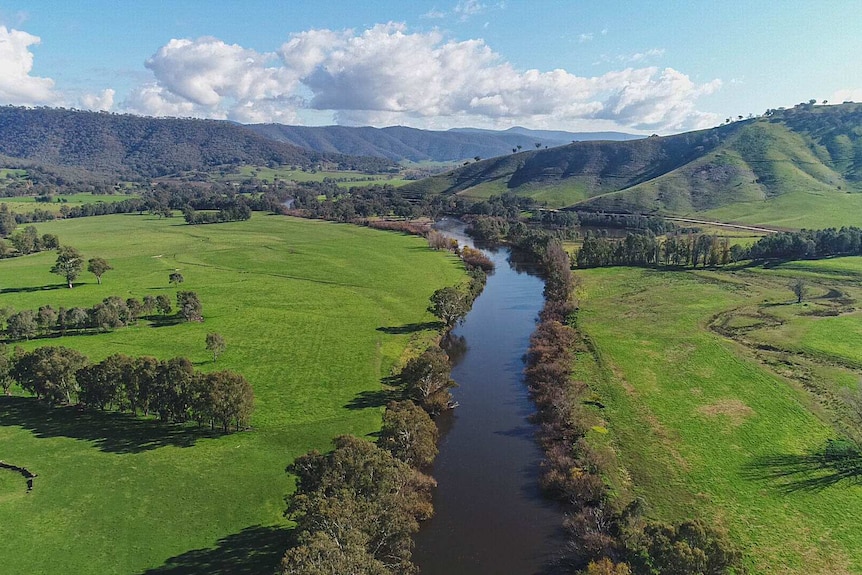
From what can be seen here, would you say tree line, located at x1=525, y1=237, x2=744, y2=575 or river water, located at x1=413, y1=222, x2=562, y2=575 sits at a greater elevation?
tree line, located at x1=525, y1=237, x2=744, y2=575

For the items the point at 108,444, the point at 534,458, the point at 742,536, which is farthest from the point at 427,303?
the point at 742,536

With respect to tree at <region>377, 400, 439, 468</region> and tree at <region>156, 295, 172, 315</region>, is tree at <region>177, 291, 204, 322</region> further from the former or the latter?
tree at <region>377, 400, 439, 468</region>

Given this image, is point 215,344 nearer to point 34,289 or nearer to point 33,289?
point 34,289

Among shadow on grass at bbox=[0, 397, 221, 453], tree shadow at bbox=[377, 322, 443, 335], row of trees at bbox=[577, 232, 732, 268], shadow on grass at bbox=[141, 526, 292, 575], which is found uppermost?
row of trees at bbox=[577, 232, 732, 268]

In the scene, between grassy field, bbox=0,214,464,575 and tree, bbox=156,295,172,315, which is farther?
tree, bbox=156,295,172,315

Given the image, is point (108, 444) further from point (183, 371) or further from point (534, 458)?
point (534, 458)

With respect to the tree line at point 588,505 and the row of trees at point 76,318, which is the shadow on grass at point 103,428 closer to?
the row of trees at point 76,318

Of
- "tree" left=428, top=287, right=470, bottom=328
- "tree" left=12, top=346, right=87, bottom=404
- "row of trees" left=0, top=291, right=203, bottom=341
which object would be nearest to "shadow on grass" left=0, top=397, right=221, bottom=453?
"tree" left=12, top=346, right=87, bottom=404
